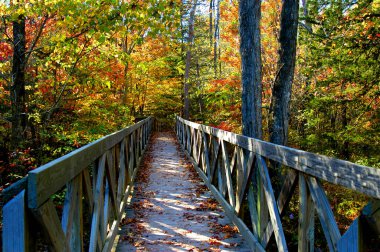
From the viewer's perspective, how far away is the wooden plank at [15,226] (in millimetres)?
1520

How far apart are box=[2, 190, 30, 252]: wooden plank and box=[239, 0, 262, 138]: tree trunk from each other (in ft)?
15.1

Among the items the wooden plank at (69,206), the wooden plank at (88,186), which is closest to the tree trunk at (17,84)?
the wooden plank at (88,186)

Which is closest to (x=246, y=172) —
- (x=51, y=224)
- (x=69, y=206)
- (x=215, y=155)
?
(x=215, y=155)

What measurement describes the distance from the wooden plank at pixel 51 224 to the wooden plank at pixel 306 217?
173 cm

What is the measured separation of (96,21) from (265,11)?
28.6 ft

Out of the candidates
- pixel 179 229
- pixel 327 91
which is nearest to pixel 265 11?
pixel 327 91

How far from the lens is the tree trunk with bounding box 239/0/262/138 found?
5625mm

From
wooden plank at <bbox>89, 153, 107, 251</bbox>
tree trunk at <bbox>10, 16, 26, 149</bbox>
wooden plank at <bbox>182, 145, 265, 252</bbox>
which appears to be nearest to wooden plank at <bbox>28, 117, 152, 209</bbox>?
wooden plank at <bbox>89, 153, 107, 251</bbox>

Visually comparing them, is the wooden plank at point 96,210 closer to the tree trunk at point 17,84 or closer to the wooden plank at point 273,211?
the wooden plank at point 273,211

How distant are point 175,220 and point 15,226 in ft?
12.0

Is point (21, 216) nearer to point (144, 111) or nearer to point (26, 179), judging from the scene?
point (26, 179)

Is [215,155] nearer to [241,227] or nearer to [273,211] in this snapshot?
[241,227]

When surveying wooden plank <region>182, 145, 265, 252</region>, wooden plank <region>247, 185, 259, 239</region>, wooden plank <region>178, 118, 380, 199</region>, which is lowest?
wooden plank <region>182, 145, 265, 252</region>

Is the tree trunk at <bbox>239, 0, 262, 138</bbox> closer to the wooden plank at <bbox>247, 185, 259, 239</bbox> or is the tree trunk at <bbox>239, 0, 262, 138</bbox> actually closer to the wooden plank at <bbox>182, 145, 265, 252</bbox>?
the wooden plank at <bbox>182, 145, 265, 252</bbox>
